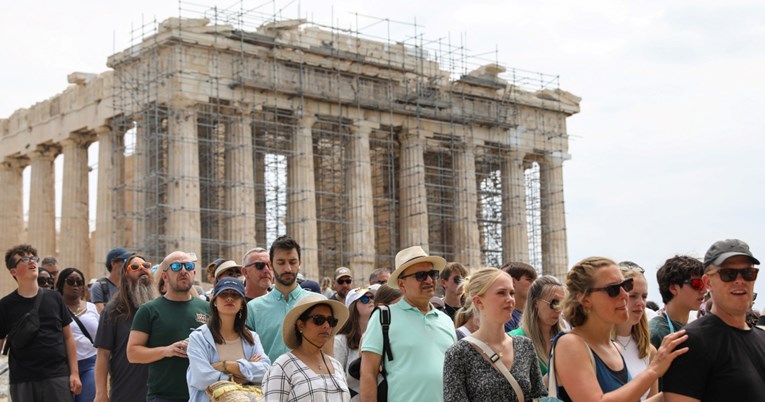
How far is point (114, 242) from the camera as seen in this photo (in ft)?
122

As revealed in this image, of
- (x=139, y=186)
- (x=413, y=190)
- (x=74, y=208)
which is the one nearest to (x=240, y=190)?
(x=139, y=186)

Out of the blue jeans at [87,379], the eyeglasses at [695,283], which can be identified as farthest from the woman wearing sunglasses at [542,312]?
the blue jeans at [87,379]

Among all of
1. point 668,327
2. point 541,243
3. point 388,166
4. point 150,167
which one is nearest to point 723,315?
Result: point 668,327

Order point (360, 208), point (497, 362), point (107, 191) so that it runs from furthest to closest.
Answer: point (360, 208)
point (107, 191)
point (497, 362)

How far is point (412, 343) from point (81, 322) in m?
4.47

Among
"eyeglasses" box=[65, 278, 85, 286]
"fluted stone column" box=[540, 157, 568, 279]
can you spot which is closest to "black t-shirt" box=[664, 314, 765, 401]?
"eyeglasses" box=[65, 278, 85, 286]

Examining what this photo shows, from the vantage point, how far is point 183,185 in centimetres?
3512

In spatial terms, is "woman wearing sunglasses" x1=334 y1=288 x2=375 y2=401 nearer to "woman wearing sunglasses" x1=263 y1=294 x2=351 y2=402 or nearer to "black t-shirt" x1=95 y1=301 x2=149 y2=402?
"black t-shirt" x1=95 y1=301 x2=149 y2=402

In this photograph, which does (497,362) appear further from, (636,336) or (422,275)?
(422,275)

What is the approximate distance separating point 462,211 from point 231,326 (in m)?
35.0

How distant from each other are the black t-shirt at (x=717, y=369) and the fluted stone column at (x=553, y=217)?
41.0 meters

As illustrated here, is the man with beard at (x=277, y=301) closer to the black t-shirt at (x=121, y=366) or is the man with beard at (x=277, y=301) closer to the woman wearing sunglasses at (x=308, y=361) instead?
the black t-shirt at (x=121, y=366)

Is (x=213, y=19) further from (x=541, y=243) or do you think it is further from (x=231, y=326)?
(x=231, y=326)

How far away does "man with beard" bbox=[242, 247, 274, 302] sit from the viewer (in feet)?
34.4
